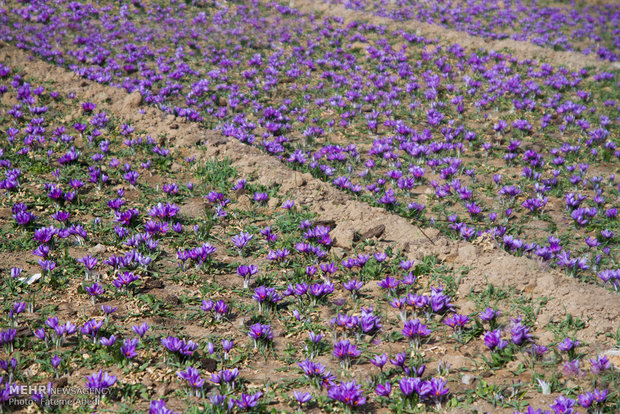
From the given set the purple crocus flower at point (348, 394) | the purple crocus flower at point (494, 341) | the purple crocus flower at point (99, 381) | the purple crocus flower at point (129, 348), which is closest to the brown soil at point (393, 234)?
the purple crocus flower at point (494, 341)

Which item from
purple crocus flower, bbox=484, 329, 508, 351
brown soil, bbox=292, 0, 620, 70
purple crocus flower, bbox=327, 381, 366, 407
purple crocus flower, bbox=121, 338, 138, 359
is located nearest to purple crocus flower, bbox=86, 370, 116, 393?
purple crocus flower, bbox=121, 338, 138, 359

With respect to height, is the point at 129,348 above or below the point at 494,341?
below

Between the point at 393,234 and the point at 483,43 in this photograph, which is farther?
the point at 483,43

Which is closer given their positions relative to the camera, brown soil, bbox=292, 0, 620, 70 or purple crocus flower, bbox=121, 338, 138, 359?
purple crocus flower, bbox=121, 338, 138, 359

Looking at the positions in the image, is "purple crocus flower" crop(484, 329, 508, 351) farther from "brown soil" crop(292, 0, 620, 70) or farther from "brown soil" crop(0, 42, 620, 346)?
"brown soil" crop(292, 0, 620, 70)

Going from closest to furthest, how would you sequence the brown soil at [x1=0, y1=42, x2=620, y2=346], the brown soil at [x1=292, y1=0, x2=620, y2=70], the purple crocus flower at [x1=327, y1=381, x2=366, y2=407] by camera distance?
the purple crocus flower at [x1=327, y1=381, x2=366, y2=407] → the brown soil at [x1=0, y1=42, x2=620, y2=346] → the brown soil at [x1=292, y1=0, x2=620, y2=70]

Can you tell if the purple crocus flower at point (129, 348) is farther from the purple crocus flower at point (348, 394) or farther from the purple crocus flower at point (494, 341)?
the purple crocus flower at point (494, 341)

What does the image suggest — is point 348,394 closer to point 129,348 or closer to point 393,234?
point 129,348

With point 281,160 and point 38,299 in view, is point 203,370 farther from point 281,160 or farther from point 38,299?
point 281,160

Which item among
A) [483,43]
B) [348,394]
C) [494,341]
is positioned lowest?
[348,394]

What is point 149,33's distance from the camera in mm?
18578

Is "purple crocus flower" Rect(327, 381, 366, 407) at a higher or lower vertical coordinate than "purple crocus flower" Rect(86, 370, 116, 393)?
higher

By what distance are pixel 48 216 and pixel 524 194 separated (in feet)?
27.0

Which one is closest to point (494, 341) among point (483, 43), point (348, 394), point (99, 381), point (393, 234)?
point (348, 394)
